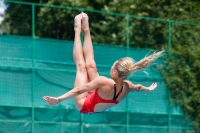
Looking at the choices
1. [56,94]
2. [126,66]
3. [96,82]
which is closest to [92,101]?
[96,82]

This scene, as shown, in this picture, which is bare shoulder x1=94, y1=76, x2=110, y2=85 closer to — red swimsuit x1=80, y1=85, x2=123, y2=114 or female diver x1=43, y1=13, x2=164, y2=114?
female diver x1=43, y1=13, x2=164, y2=114

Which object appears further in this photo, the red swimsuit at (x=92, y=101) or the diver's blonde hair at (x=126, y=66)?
the red swimsuit at (x=92, y=101)

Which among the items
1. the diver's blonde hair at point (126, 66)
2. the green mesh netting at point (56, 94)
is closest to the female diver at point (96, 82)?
the diver's blonde hair at point (126, 66)

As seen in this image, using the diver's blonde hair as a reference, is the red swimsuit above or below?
below

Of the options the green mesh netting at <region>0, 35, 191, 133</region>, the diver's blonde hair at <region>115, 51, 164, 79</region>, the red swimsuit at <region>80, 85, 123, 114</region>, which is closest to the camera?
the diver's blonde hair at <region>115, 51, 164, 79</region>

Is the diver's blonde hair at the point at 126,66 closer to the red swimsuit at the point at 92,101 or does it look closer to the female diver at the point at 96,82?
the female diver at the point at 96,82

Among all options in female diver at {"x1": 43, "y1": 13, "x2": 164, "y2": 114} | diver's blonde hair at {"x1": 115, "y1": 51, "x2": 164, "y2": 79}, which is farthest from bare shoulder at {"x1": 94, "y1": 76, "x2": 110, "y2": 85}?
diver's blonde hair at {"x1": 115, "y1": 51, "x2": 164, "y2": 79}

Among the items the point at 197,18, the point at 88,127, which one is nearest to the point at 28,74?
the point at 88,127

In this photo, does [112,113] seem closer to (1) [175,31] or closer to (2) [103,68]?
(2) [103,68]

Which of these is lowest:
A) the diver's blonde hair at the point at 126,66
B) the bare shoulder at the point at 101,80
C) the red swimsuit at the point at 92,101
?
the red swimsuit at the point at 92,101

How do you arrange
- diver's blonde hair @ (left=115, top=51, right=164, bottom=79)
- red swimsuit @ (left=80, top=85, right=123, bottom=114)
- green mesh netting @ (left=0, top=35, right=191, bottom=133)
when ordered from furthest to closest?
green mesh netting @ (left=0, top=35, right=191, bottom=133)
red swimsuit @ (left=80, top=85, right=123, bottom=114)
diver's blonde hair @ (left=115, top=51, right=164, bottom=79)

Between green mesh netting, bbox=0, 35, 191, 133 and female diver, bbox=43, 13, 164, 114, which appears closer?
female diver, bbox=43, 13, 164, 114

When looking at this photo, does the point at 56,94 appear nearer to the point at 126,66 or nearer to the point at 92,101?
the point at 92,101

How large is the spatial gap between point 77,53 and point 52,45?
3.21 m
